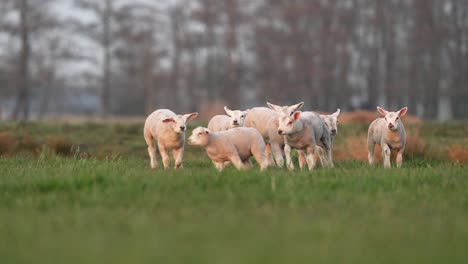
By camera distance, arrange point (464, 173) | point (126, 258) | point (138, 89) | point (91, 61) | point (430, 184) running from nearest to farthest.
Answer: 1. point (126, 258)
2. point (430, 184)
3. point (464, 173)
4. point (91, 61)
5. point (138, 89)

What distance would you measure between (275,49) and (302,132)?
37.3 metres

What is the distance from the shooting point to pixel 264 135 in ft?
40.1

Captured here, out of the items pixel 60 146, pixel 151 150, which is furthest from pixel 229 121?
pixel 60 146

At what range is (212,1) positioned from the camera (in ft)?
155

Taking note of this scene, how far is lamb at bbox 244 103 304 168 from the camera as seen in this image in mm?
11893

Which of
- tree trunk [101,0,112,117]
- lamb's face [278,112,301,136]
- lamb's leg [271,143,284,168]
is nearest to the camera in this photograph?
lamb's face [278,112,301,136]

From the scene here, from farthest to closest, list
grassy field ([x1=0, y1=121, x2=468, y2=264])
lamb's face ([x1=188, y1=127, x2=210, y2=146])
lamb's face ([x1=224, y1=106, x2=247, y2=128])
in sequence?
1. lamb's face ([x1=224, y1=106, x2=247, y2=128])
2. lamb's face ([x1=188, y1=127, x2=210, y2=146])
3. grassy field ([x1=0, y1=121, x2=468, y2=264])

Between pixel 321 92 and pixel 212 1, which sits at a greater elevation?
pixel 212 1

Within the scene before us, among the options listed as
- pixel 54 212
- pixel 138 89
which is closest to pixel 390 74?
pixel 138 89

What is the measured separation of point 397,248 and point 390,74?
1774 inches

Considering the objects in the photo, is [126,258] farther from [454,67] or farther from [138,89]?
[138,89]

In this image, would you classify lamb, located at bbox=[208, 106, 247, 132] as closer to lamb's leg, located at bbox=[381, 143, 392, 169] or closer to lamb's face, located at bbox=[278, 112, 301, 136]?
lamb's face, located at bbox=[278, 112, 301, 136]

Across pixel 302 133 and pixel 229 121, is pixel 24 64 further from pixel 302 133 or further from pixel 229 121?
pixel 302 133

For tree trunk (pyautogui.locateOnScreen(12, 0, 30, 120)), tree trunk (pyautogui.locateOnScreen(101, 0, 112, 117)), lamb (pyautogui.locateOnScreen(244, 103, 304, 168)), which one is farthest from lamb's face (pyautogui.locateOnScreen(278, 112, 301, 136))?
tree trunk (pyautogui.locateOnScreen(101, 0, 112, 117))
